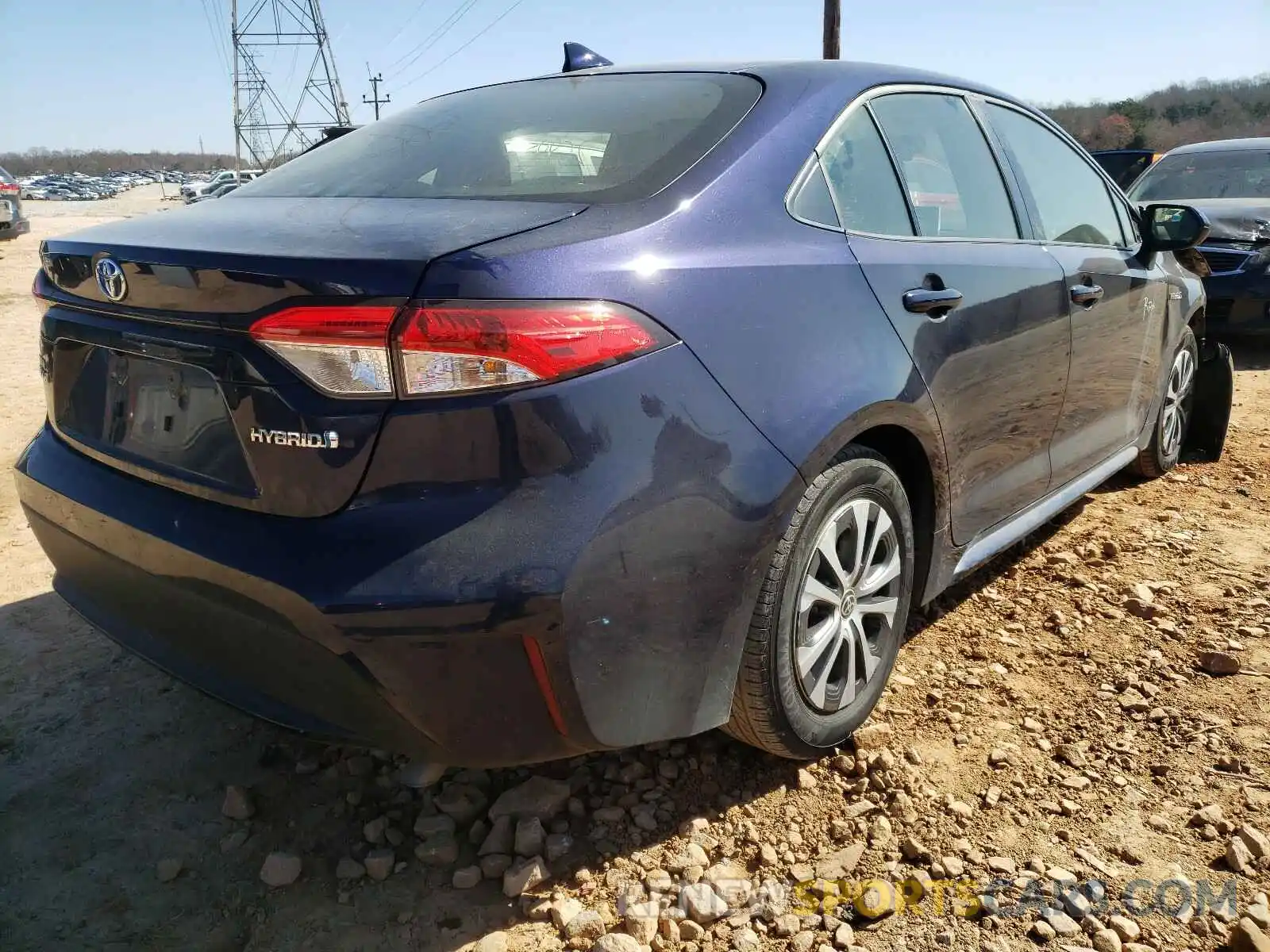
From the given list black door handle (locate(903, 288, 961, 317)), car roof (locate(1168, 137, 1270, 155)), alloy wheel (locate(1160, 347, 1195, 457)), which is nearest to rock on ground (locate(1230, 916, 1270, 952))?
black door handle (locate(903, 288, 961, 317))

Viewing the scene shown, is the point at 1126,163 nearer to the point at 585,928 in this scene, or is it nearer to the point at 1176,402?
the point at 1176,402

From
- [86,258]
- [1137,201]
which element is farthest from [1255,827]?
[1137,201]

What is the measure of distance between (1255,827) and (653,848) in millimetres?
1320

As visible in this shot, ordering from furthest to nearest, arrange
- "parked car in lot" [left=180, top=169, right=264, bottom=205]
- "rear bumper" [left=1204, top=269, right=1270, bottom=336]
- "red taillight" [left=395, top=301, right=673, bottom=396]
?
"parked car in lot" [left=180, top=169, right=264, bottom=205] < "rear bumper" [left=1204, top=269, right=1270, bottom=336] < "red taillight" [left=395, top=301, right=673, bottom=396]

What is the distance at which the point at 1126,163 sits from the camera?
34.3ft

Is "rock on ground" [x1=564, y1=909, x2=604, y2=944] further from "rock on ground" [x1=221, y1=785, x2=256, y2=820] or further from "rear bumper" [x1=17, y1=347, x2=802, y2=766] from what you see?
"rock on ground" [x1=221, y1=785, x2=256, y2=820]

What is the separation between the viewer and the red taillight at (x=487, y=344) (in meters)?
1.56

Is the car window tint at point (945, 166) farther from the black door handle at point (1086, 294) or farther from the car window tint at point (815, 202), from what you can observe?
the car window tint at point (815, 202)

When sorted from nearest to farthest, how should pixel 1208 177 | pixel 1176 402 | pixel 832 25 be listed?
pixel 1176 402
pixel 1208 177
pixel 832 25

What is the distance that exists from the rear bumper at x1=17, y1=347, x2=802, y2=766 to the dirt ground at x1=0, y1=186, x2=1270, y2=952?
403 millimetres

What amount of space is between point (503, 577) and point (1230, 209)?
8.06 m

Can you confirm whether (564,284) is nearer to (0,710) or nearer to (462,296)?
(462,296)

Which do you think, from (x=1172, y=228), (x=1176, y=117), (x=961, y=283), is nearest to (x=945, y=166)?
(x=961, y=283)

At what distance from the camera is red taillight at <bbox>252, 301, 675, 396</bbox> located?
61.3 inches
